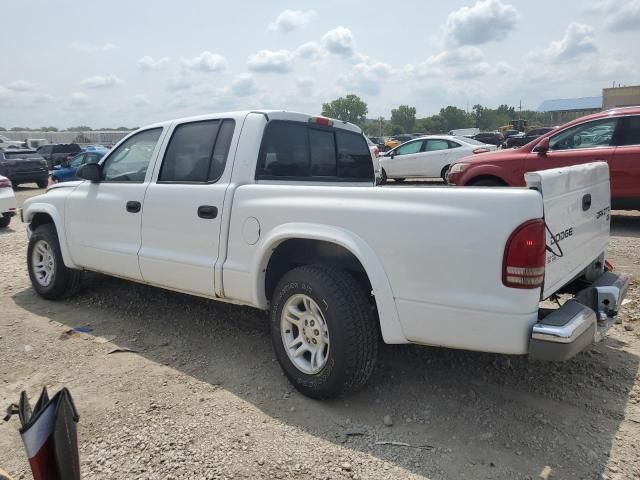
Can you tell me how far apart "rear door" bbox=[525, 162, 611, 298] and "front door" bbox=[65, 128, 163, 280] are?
306 centimetres

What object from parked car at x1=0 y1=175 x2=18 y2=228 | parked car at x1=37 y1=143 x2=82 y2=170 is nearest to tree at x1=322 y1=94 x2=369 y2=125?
parked car at x1=37 y1=143 x2=82 y2=170

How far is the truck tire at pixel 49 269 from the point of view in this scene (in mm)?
5305

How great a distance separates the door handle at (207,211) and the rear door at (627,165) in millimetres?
6441

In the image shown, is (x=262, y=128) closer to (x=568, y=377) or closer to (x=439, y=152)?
(x=568, y=377)

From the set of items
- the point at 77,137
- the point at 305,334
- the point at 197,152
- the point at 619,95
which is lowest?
the point at 305,334

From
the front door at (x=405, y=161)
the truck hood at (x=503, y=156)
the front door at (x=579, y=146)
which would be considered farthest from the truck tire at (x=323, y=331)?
the front door at (x=405, y=161)

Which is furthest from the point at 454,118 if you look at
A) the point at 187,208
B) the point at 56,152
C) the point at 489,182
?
the point at 187,208

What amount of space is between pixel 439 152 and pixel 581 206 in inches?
491

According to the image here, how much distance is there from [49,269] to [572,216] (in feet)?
16.2

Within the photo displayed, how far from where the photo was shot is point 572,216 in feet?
A: 9.85

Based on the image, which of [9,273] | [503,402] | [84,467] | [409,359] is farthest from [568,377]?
[9,273]

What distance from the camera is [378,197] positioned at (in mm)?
2916

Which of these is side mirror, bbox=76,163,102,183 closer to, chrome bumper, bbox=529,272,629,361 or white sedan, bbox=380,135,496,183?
chrome bumper, bbox=529,272,629,361

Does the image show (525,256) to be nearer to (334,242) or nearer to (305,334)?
(334,242)
